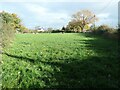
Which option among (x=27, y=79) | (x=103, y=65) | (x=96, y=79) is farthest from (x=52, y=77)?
(x=103, y=65)

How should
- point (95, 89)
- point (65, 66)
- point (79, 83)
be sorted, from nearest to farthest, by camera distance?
point (95, 89), point (79, 83), point (65, 66)

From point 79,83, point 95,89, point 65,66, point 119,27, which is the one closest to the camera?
point 95,89

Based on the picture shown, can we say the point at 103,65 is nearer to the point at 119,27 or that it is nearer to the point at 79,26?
the point at 119,27

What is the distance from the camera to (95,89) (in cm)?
697

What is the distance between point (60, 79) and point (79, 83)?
28.2 inches

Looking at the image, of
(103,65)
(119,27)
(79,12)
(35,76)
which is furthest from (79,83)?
(79,12)

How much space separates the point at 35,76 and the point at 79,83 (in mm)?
1557

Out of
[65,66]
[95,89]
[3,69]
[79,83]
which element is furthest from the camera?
[65,66]

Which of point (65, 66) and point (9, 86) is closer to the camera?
point (9, 86)

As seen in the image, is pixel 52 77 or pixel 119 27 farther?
pixel 119 27

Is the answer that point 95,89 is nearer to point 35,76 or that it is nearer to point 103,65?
point 35,76

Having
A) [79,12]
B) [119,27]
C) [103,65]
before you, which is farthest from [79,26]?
[103,65]

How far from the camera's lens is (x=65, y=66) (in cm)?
991

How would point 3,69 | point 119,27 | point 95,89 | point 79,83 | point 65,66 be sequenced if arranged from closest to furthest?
point 95,89, point 79,83, point 3,69, point 65,66, point 119,27
